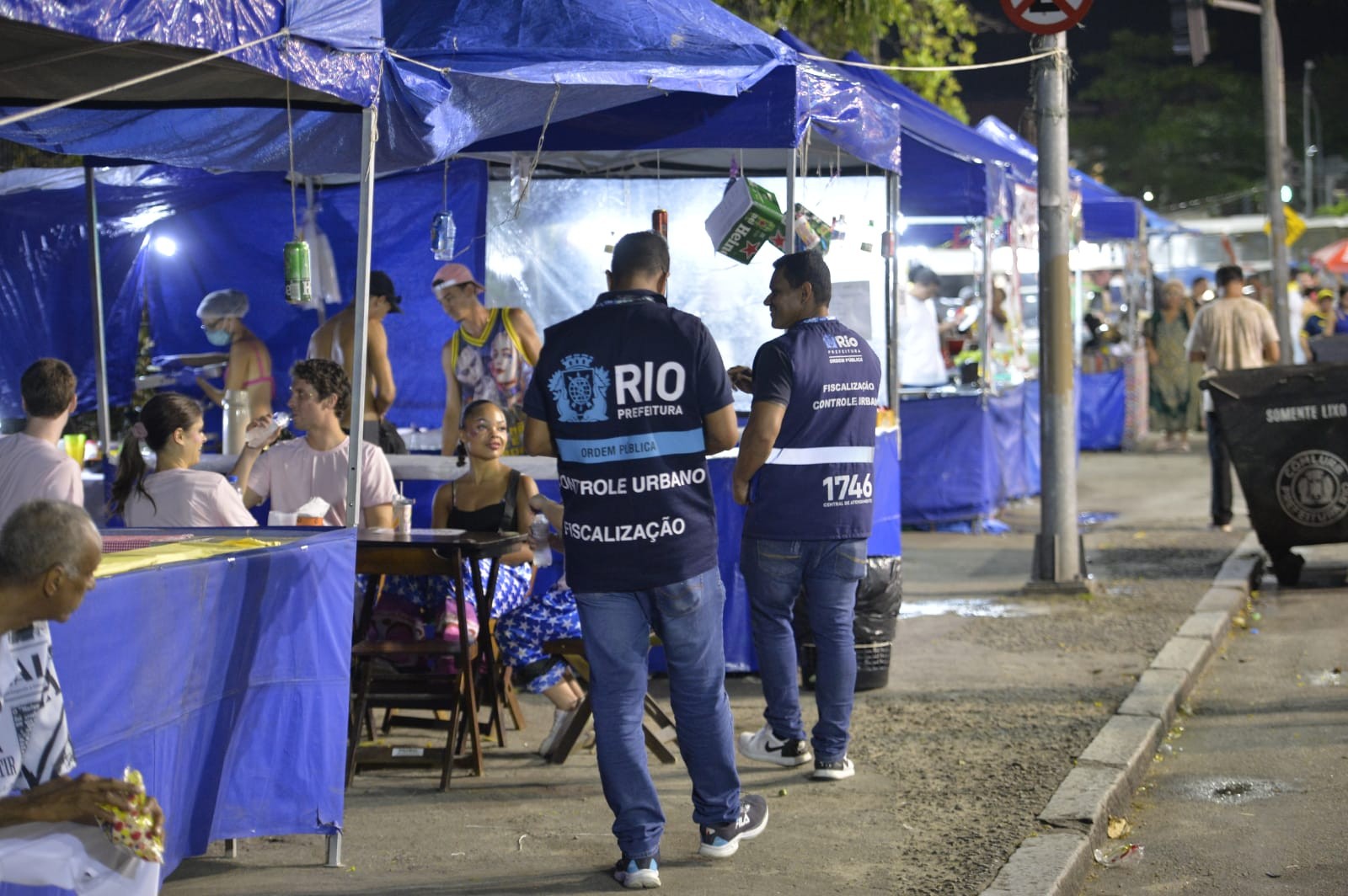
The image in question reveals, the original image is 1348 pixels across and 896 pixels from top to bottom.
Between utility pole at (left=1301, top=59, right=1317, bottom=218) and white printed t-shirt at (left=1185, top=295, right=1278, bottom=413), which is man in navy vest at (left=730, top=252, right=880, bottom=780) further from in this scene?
utility pole at (left=1301, top=59, right=1317, bottom=218)

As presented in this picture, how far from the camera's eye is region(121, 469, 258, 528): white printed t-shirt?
6121 millimetres

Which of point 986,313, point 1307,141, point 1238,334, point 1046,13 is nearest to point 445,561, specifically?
point 1046,13

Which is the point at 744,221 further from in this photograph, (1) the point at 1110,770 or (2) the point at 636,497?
(2) the point at 636,497

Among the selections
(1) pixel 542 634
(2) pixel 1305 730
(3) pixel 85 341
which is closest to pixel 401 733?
(1) pixel 542 634

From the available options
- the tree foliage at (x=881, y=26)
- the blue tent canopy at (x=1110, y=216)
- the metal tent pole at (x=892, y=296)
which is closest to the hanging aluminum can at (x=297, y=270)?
the metal tent pole at (x=892, y=296)

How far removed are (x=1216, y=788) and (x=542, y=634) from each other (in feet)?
8.76

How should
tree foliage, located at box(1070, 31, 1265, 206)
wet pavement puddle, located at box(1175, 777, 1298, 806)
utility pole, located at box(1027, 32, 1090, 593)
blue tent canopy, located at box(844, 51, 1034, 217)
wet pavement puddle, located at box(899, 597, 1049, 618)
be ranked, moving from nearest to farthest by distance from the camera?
1. wet pavement puddle, located at box(1175, 777, 1298, 806)
2. wet pavement puddle, located at box(899, 597, 1049, 618)
3. utility pole, located at box(1027, 32, 1090, 593)
4. blue tent canopy, located at box(844, 51, 1034, 217)
5. tree foliage, located at box(1070, 31, 1265, 206)

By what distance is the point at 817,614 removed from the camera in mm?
6289

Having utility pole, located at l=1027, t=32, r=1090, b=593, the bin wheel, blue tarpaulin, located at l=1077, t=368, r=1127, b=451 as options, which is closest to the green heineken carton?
utility pole, located at l=1027, t=32, r=1090, b=593

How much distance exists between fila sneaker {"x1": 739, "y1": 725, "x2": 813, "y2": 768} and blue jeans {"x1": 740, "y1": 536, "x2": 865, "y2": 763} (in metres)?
0.13

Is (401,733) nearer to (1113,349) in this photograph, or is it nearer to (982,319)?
(982,319)

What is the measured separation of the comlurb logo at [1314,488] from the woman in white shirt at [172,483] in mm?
6997

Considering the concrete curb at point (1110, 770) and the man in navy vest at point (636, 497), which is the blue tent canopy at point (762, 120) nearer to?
the man in navy vest at point (636, 497)

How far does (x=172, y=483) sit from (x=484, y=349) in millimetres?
3604
